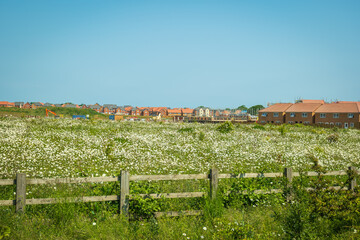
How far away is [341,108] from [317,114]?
5.48 m

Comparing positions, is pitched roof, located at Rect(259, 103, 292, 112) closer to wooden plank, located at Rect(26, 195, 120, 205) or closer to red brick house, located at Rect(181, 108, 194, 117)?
wooden plank, located at Rect(26, 195, 120, 205)

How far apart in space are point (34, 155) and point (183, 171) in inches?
250

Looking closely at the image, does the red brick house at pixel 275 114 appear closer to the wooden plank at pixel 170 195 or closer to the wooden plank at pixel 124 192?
the wooden plank at pixel 170 195

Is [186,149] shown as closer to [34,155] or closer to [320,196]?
[34,155]

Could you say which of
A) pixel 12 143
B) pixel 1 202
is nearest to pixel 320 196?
pixel 1 202

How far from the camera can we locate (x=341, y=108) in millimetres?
66438

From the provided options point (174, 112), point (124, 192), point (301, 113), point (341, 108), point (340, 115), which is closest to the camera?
point (124, 192)

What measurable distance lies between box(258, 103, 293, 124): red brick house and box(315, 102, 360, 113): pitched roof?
31.0ft

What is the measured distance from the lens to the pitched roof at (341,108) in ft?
212

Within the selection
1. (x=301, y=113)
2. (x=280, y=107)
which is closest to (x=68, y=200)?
(x=301, y=113)

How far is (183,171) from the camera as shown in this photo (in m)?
10.7

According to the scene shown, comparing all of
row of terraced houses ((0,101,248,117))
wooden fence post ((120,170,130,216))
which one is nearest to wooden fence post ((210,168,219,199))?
wooden fence post ((120,170,130,216))

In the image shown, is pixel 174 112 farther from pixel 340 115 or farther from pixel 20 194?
pixel 20 194

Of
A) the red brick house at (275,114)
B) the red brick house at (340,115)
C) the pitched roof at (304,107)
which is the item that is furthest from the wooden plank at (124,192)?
the red brick house at (275,114)
